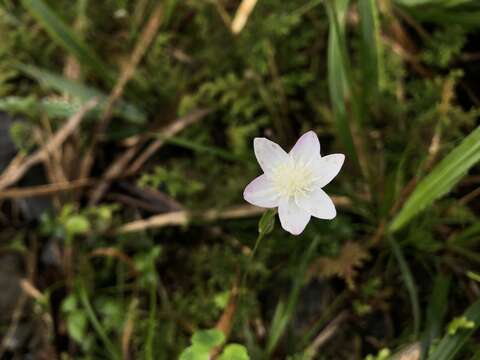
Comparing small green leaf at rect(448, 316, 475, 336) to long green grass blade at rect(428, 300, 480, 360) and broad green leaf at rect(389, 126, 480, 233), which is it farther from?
broad green leaf at rect(389, 126, 480, 233)

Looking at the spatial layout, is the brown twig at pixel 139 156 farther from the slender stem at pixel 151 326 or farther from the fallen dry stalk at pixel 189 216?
the slender stem at pixel 151 326

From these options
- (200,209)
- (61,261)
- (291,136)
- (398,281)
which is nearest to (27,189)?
(61,261)

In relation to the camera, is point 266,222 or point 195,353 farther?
point 195,353

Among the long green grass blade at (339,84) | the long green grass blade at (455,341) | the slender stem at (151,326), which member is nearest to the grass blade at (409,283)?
the long green grass blade at (455,341)

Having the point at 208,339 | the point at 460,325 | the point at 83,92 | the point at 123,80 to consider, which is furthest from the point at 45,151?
the point at 460,325

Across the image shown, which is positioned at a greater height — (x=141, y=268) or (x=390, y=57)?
(x=390, y=57)

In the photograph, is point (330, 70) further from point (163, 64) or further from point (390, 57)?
point (163, 64)

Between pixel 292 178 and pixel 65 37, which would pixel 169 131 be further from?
pixel 292 178
